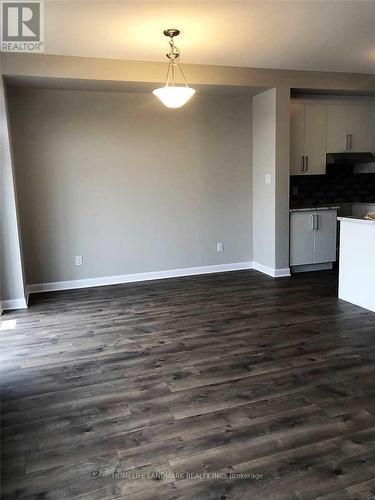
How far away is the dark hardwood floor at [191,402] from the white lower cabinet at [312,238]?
55.3 inches

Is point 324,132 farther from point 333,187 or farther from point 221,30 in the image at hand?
point 221,30

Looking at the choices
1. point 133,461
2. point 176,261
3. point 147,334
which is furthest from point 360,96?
point 133,461

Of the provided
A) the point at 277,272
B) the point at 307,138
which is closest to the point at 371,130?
the point at 307,138

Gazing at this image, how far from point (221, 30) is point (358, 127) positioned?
10.8ft

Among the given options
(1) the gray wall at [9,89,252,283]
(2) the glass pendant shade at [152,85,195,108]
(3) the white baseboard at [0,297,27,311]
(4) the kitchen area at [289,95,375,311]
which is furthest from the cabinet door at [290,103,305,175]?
(3) the white baseboard at [0,297,27,311]

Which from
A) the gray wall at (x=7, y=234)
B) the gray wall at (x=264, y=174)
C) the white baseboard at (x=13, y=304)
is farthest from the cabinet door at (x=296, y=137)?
the white baseboard at (x=13, y=304)

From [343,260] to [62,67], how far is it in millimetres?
3614

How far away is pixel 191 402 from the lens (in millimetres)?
2529

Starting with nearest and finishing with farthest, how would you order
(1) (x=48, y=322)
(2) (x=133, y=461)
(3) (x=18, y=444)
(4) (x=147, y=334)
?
(2) (x=133, y=461) → (3) (x=18, y=444) → (4) (x=147, y=334) → (1) (x=48, y=322)

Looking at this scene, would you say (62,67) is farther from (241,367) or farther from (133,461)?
(133,461)

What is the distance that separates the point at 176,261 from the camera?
573cm

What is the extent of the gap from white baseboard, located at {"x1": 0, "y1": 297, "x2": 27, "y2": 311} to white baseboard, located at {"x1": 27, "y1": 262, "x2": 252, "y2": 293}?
24.5 inches

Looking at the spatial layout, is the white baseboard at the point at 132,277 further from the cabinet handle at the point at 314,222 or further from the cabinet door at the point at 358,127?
the cabinet door at the point at 358,127

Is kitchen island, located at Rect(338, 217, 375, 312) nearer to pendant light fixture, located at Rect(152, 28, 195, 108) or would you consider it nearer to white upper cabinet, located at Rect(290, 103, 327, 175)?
white upper cabinet, located at Rect(290, 103, 327, 175)
